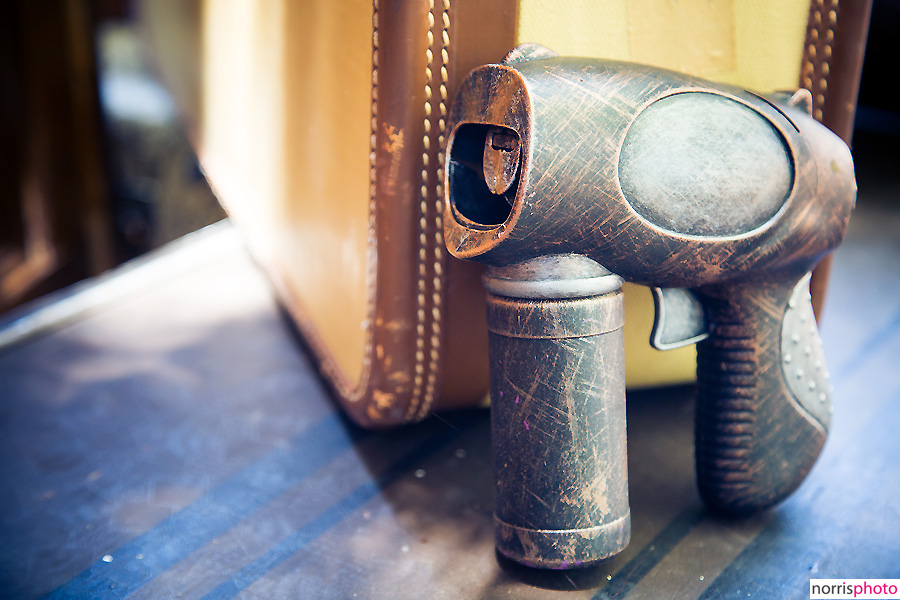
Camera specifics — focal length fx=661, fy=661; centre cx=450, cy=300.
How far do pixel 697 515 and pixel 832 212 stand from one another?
0.35 m

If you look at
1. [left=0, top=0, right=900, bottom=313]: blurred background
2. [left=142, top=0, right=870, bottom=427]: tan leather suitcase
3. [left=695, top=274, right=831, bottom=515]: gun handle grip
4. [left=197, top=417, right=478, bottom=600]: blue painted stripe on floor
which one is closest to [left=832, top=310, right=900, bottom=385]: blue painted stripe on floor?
[left=142, top=0, right=870, bottom=427]: tan leather suitcase

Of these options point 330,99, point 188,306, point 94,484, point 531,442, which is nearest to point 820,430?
point 531,442

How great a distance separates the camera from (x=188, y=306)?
1.44 meters

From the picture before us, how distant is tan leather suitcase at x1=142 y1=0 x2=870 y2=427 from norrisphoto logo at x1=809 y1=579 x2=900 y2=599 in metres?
0.35

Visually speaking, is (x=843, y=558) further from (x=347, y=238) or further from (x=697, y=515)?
(x=347, y=238)

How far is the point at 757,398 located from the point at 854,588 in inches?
7.5

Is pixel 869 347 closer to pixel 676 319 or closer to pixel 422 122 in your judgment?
pixel 676 319

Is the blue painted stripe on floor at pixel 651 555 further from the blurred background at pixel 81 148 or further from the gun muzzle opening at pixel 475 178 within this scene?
the blurred background at pixel 81 148

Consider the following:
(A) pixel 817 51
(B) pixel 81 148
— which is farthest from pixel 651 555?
(B) pixel 81 148

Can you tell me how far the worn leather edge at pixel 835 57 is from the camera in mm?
818

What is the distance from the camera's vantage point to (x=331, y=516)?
0.75 m

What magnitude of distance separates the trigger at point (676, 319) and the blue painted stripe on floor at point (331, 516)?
341 mm

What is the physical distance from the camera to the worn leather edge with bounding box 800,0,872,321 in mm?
818

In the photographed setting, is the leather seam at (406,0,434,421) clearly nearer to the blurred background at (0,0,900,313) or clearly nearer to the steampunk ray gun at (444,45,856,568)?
the steampunk ray gun at (444,45,856,568)
